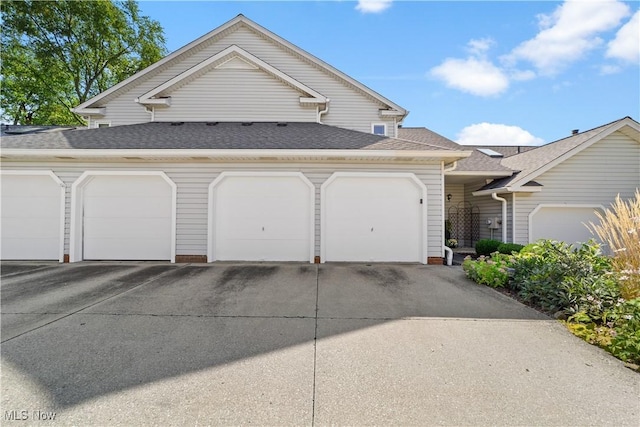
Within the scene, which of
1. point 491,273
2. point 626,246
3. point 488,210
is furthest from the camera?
point 488,210

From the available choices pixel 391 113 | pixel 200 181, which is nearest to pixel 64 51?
pixel 200 181

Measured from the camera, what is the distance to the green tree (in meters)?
14.8

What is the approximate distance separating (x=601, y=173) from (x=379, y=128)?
7260mm

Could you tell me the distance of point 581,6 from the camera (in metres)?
6.82

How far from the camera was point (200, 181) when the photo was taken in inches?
272

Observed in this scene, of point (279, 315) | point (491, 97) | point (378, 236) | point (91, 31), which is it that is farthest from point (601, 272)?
point (91, 31)

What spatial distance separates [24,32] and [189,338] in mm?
22154

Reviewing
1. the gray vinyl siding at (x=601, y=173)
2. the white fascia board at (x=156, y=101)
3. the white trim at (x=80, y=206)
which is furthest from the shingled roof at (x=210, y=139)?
the gray vinyl siding at (x=601, y=173)

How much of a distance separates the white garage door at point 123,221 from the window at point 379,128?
7.03 m

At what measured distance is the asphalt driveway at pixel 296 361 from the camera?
193 centimetres

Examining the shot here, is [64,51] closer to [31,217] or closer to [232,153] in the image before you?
[31,217]

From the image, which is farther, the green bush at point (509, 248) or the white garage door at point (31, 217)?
the green bush at point (509, 248)

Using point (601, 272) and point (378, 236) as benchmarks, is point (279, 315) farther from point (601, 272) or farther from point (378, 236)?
point (601, 272)

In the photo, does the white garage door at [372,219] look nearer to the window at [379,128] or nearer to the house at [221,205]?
the house at [221,205]
